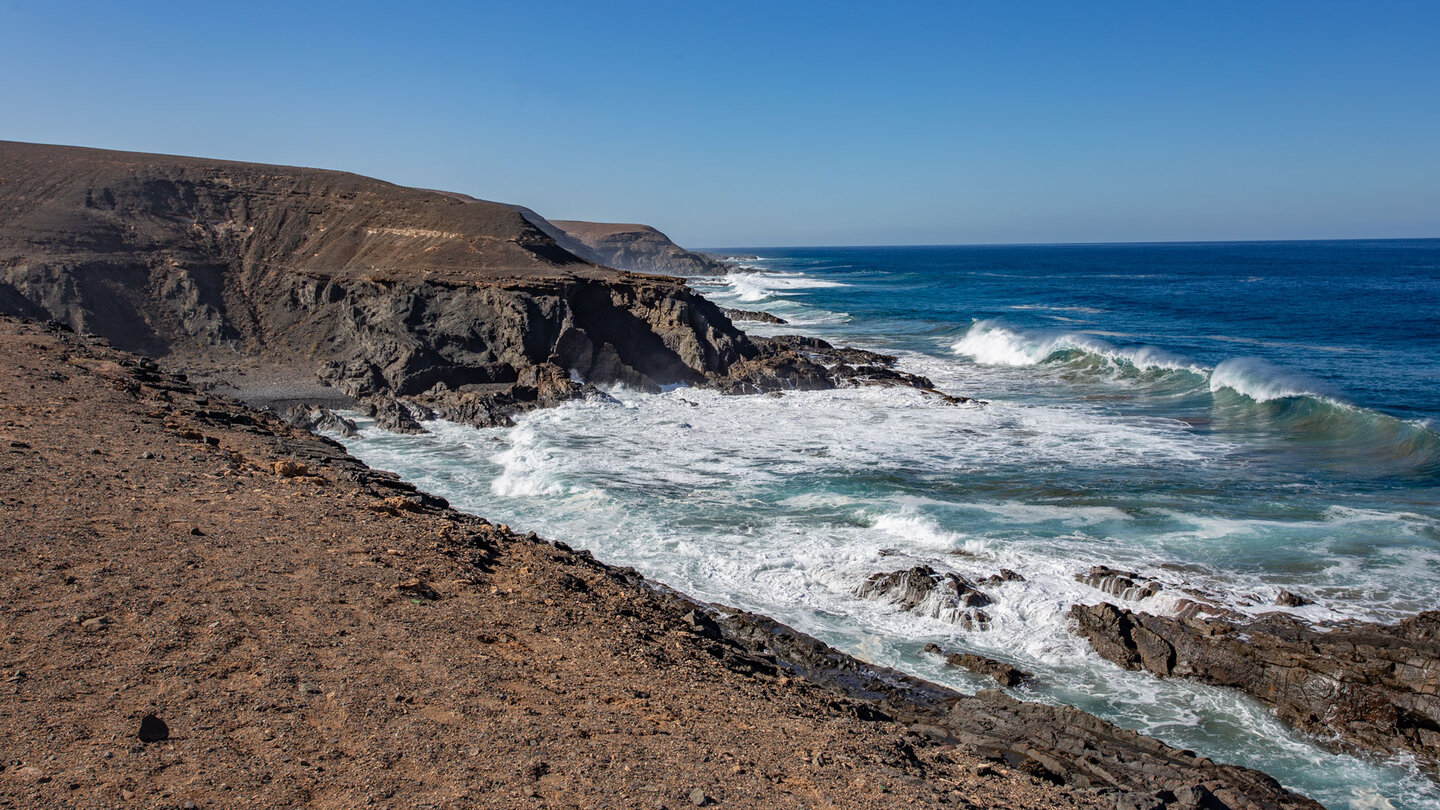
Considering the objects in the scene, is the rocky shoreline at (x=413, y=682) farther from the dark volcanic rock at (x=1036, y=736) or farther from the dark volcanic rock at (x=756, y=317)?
the dark volcanic rock at (x=756, y=317)

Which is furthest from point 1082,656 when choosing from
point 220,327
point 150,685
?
point 220,327

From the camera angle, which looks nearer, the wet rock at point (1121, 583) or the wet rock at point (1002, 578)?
the wet rock at point (1121, 583)

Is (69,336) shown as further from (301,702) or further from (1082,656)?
(1082,656)

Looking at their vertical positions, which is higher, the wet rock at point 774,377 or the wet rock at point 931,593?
the wet rock at point 774,377

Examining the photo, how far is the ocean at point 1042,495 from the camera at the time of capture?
35.0ft

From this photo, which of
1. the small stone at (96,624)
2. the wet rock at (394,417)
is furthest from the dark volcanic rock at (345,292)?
the small stone at (96,624)

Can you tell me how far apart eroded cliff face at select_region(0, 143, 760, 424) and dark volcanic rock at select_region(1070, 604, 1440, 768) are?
Result: 54.8ft

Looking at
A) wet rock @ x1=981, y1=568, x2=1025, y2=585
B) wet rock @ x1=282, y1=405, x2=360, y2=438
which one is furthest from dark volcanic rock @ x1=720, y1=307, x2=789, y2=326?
wet rock @ x1=981, y1=568, x2=1025, y2=585

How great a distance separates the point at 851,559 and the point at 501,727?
7.52 m

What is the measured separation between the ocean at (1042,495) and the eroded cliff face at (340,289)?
2.98m

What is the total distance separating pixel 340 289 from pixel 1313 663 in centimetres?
2946

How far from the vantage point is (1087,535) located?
14.1m

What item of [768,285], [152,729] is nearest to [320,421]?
[152,729]

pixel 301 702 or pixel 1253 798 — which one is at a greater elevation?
pixel 301 702
